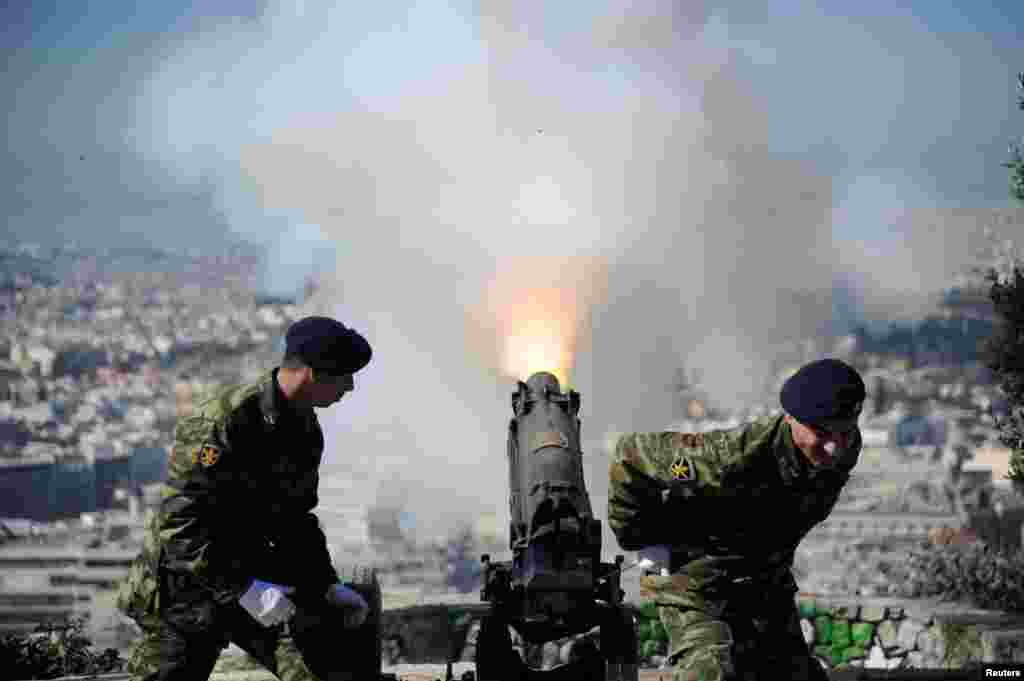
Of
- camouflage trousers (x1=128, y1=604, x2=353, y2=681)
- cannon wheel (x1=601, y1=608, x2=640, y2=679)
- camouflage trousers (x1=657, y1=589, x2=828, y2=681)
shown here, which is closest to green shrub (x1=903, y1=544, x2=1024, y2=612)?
cannon wheel (x1=601, y1=608, x2=640, y2=679)

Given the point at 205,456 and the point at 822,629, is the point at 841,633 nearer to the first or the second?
the point at 822,629

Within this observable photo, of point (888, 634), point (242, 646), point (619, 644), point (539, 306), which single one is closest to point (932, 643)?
point (888, 634)

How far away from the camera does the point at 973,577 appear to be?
12.4 meters

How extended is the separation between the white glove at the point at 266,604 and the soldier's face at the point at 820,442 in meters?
1.94

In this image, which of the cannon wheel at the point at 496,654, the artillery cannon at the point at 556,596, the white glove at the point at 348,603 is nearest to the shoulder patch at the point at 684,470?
the artillery cannon at the point at 556,596

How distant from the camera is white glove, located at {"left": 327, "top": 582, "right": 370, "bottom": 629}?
698 cm

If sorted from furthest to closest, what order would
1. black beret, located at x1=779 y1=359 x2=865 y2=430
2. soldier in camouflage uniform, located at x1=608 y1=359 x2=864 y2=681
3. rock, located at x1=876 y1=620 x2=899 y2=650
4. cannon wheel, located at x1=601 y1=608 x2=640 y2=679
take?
1. rock, located at x1=876 y1=620 x2=899 y2=650
2. cannon wheel, located at x1=601 y1=608 x2=640 y2=679
3. soldier in camouflage uniform, located at x1=608 y1=359 x2=864 y2=681
4. black beret, located at x1=779 y1=359 x2=865 y2=430

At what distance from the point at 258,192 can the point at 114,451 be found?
15098 millimetres

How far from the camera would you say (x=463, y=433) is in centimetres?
5269

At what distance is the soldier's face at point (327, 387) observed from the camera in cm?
672

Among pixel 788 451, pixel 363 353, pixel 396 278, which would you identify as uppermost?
pixel 396 278

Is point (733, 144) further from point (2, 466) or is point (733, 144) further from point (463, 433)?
point (2, 466)

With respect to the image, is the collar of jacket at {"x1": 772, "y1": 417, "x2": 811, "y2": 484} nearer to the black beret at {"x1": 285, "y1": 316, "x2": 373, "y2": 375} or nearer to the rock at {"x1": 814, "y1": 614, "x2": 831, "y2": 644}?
the black beret at {"x1": 285, "y1": 316, "x2": 373, "y2": 375}

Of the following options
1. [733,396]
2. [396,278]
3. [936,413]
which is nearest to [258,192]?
[396,278]
